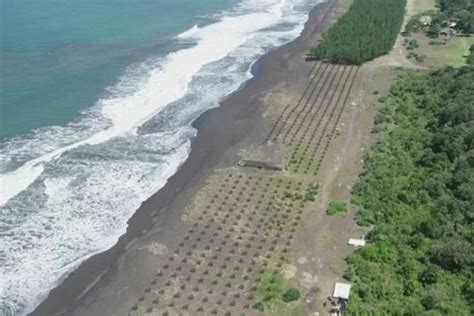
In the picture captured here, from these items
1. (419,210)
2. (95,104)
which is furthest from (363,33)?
(419,210)

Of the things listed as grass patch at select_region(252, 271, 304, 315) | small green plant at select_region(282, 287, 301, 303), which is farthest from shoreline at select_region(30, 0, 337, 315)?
small green plant at select_region(282, 287, 301, 303)

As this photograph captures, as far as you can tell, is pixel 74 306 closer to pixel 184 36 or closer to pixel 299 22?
pixel 184 36

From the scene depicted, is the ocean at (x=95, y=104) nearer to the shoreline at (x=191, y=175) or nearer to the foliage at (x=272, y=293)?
the shoreline at (x=191, y=175)

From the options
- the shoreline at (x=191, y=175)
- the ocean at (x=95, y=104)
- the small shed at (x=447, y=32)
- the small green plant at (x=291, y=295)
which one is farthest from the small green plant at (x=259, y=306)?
the small shed at (x=447, y=32)

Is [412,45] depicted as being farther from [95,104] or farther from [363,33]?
[95,104]

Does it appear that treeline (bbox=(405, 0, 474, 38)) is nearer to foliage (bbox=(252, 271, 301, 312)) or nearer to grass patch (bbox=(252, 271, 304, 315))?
foliage (bbox=(252, 271, 301, 312))
